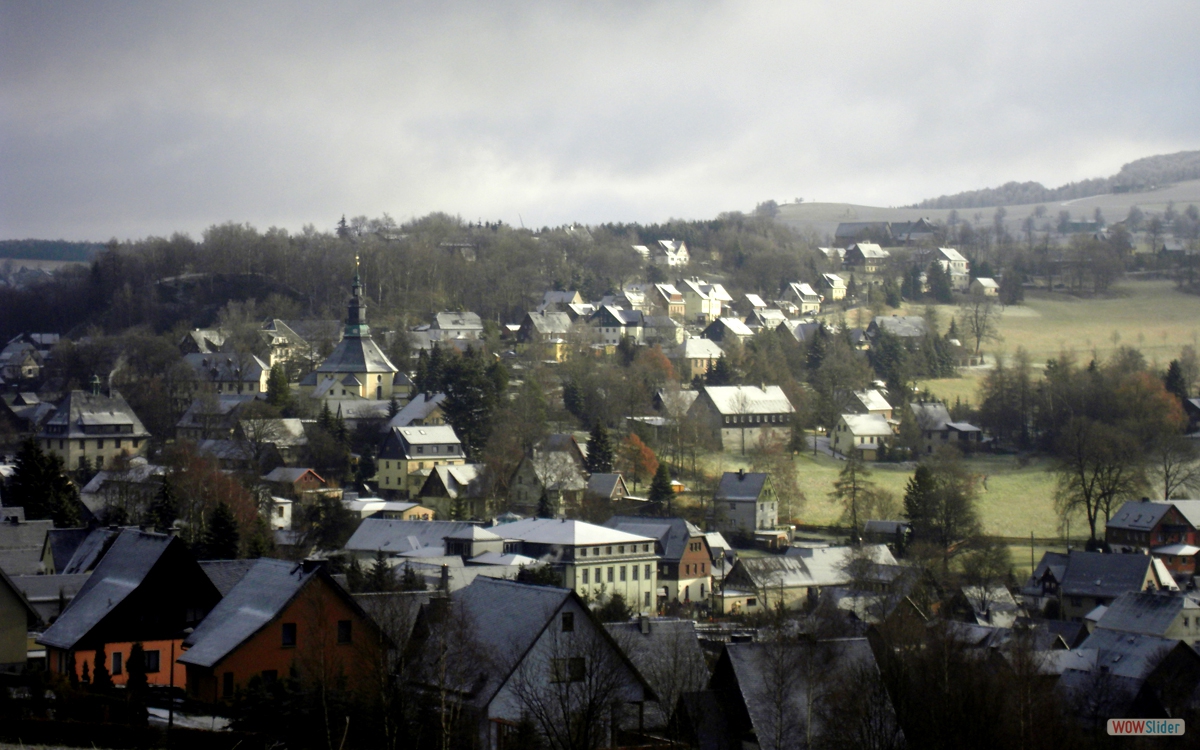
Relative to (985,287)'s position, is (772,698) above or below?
below

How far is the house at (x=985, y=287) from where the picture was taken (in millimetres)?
124512

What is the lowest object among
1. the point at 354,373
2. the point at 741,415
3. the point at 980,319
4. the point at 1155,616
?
the point at 1155,616

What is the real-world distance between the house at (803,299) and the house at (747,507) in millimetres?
60232

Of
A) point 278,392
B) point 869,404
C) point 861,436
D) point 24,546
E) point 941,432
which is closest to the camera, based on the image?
point 24,546

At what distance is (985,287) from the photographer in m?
126

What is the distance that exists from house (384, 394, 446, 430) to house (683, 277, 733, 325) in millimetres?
50226

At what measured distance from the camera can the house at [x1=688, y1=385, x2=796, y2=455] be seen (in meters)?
71.4

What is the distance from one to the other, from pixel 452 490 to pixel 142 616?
110ft

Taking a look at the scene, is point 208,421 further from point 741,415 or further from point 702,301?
point 702,301

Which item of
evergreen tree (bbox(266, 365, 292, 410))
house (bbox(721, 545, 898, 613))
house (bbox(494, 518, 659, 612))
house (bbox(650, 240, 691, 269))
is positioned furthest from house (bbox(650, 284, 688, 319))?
house (bbox(494, 518, 659, 612))

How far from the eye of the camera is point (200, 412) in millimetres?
64562

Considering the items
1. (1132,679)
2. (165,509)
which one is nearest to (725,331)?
(165,509)

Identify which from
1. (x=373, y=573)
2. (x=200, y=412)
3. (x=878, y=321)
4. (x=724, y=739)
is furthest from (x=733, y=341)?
(x=724, y=739)

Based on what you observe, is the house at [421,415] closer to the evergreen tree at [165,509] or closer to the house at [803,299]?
the evergreen tree at [165,509]
